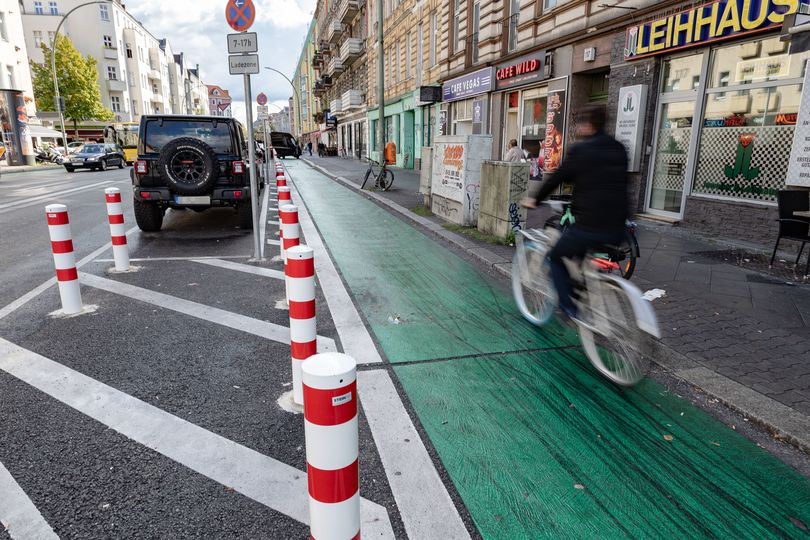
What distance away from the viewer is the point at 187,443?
2992 millimetres

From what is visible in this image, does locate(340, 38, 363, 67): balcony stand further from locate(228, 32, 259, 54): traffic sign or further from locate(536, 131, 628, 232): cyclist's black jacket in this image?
locate(536, 131, 628, 232): cyclist's black jacket

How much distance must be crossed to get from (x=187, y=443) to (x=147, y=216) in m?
7.79

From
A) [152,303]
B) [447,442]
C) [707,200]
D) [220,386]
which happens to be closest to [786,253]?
[707,200]

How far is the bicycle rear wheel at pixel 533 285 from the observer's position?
4707 millimetres

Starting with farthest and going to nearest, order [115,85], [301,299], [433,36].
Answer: [115,85] < [433,36] < [301,299]

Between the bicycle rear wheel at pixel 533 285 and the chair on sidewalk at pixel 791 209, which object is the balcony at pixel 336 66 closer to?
the chair on sidewalk at pixel 791 209

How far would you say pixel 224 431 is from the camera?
10.2 feet

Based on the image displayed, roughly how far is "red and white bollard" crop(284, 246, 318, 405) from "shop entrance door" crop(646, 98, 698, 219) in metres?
8.94

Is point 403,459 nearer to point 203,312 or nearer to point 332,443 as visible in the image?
point 332,443

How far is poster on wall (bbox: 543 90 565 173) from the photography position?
45.9 feet

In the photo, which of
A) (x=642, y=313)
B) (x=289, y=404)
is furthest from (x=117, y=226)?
(x=642, y=313)

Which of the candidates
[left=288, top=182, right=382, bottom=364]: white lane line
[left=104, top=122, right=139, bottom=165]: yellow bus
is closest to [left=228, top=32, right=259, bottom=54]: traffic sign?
[left=288, top=182, right=382, bottom=364]: white lane line

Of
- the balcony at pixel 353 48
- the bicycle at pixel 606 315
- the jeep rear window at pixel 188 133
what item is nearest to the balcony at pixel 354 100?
the balcony at pixel 353 48

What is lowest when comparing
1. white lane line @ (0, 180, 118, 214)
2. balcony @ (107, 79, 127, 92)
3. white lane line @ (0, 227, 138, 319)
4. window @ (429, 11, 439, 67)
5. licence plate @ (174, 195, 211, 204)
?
white lane line @ (0, 227, 138, 319)
